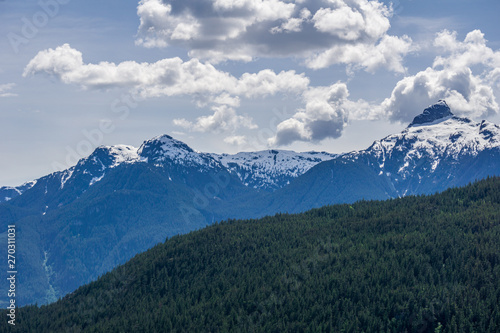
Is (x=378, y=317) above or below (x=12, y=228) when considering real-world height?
below

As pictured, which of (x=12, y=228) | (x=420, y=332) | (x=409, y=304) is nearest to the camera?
(x=12, y=228)

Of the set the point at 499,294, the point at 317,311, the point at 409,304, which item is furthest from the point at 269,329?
the point at 499,294

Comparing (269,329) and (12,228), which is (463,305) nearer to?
(269,329)

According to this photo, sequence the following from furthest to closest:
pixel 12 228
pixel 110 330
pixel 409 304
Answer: pixel 110 330, pixel 409 304, pixel 12 228

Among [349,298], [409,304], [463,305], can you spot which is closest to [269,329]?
[349,298]

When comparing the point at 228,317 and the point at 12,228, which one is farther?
the point at 228,317

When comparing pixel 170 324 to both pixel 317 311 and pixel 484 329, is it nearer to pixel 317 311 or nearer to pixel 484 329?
pixel 317 311

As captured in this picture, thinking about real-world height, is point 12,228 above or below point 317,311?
above

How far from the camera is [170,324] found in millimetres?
194625

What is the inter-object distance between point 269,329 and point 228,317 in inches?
849

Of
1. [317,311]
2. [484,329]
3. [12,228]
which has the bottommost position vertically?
[484,329]

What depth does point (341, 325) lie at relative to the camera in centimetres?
17975

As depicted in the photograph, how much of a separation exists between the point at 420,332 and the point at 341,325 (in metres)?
26.7

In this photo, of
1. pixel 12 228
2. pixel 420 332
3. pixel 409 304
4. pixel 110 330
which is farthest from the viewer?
pixel 110 330
